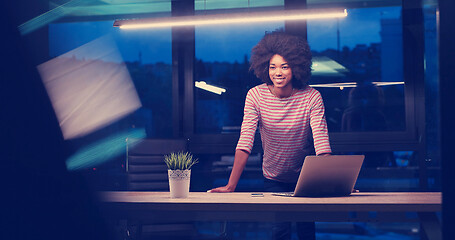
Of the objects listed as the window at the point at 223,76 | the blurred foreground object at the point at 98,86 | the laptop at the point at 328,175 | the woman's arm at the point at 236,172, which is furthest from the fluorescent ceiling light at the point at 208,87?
the laptop at the point at 328,175

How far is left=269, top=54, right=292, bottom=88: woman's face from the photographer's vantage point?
275cm

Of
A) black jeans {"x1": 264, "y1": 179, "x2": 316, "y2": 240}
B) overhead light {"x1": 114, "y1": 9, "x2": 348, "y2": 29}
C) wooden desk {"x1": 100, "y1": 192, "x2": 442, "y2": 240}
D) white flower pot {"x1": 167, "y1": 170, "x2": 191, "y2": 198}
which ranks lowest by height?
black jeans {"x1": 264, "y1": 179, "x2": 316, "y2": 240}

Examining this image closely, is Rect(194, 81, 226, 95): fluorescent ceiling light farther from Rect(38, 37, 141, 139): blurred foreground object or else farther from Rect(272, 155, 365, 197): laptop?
Rect(272, 155, 365, 197): laptop

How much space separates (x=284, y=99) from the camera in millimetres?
2746

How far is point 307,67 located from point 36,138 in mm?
2460

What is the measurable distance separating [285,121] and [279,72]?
31 cm

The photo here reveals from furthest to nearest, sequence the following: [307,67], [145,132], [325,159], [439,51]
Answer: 1. [145,132]
2. [307,67]
3. [325,159]
4. [439,51]

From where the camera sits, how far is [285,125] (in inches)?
106

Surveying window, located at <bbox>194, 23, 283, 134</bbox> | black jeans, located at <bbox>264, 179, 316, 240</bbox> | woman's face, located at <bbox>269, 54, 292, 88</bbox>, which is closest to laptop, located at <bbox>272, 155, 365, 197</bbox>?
black jeans, located at <bbox>264, 179, 316, 240</bbox>

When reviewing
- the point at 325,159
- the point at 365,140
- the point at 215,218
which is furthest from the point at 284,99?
the point at 365,140

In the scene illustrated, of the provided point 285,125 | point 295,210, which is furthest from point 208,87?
point 295,210

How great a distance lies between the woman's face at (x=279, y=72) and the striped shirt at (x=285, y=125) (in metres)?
0.09

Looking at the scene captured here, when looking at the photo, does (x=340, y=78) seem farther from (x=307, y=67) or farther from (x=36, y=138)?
(x=36, y=138)

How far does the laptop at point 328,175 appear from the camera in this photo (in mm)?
1903
